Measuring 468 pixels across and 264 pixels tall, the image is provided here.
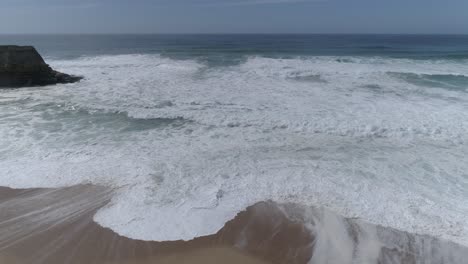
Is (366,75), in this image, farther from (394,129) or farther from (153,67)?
(153,67)

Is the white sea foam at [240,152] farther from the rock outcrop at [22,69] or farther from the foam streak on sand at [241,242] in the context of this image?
the rock outcrop at [22,69]

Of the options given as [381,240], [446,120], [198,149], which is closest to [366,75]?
[446,120]

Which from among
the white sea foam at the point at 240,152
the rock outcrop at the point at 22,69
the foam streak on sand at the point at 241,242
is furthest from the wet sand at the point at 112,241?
the rock outcrop at the point at 22,69

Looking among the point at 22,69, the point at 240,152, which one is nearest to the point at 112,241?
the point at 240,152

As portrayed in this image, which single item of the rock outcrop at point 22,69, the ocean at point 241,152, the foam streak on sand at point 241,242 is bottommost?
the foam streak on sand at point 241,242

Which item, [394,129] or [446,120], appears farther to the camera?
[446,120]

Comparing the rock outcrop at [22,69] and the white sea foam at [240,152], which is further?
the rock outcrop at [22,69]
